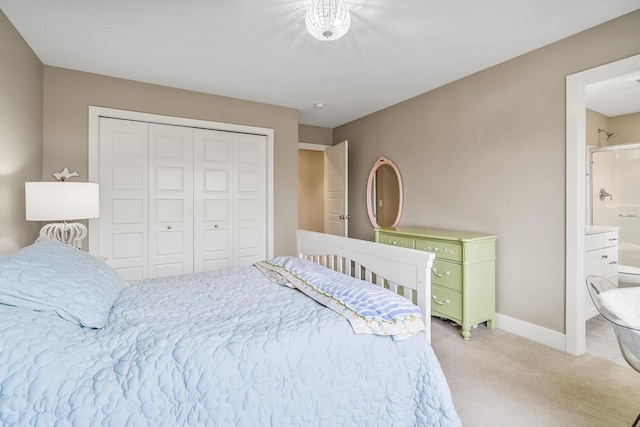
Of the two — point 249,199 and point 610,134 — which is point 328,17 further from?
point 610,134

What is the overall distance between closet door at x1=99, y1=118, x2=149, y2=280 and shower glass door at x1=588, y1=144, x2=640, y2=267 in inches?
215

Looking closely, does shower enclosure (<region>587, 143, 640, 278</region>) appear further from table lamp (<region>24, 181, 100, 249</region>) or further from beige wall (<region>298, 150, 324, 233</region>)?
table lamp (<region>24, 181, 100, 249</region>)

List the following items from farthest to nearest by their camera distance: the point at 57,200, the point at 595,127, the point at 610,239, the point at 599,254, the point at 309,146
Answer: the point at 309,146
the point at 595,127
the point at 610,239
the point at 599,254
the point at 57,200

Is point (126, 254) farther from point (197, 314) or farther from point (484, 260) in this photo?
point (484, 260)

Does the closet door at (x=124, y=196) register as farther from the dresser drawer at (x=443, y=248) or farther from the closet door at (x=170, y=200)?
the dresser drawer at (x=443, y=248)

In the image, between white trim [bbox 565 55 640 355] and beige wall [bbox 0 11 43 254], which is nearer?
beige wall [bbox 0 11 43 254]

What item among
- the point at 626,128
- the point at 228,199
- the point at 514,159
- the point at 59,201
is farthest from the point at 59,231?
the point at 626,128

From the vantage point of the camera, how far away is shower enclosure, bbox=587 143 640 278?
12.8ft

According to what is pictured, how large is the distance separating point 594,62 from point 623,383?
218 cm

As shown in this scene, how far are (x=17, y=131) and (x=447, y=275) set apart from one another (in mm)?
3565

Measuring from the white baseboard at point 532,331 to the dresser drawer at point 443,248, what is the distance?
0.75 meters

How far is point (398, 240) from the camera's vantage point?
10.7 ft

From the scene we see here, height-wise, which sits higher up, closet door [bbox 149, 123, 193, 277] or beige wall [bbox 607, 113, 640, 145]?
beige wall [bbox 607, 113, 640, 145]

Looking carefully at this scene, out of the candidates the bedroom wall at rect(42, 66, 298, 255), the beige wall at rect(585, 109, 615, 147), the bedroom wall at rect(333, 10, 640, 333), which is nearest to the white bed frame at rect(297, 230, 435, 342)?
the bedroom wall at rect(333, 10, 640, 333)
